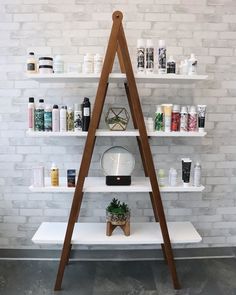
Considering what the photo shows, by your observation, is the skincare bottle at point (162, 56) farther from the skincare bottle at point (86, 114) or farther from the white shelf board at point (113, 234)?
the white shelf board at point (113, 234)

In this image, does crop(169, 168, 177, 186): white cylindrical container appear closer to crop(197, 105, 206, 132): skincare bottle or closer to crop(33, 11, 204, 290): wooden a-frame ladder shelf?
crop(33, 11, 204, 290): wooden a-frame ladder shelf

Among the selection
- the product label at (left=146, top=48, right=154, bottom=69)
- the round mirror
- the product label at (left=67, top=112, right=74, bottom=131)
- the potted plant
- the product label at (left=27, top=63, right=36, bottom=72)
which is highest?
the product label at (left=146, top=48, right=154, bottom=69)

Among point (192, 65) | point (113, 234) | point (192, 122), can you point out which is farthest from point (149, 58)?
point (113, 234)

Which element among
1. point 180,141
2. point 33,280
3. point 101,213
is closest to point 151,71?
point 180,141

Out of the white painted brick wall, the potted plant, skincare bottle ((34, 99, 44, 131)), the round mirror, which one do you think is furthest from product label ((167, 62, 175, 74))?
the potted plant

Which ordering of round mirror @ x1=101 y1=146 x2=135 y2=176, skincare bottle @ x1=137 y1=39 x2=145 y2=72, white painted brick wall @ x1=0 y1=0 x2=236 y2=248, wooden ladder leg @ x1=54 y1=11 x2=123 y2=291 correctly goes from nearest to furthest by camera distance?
1. wooden ladder leg @ x1=54 y1=11 x2=123 y2=291
2. skincare bottle @ x1=137 y1=39 x2=145 y2=72
3. round mirror @ x1=101 y1=146 x2=135 y2=176
4. white painted brick wall @ x1=0 y1=0 x2=236 y2=248

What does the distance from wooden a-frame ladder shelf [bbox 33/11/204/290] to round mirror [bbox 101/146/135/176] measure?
0.40 feet

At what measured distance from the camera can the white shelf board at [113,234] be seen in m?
1.98

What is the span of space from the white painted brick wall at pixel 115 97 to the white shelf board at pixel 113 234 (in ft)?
0.50

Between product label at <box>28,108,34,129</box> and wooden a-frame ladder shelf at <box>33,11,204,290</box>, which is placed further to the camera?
product label at <box>28,108,34,129</box>

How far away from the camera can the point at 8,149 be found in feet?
7.51

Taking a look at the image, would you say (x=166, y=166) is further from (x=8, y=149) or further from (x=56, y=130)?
(x=8, y=149)

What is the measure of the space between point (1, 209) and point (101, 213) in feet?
2.55

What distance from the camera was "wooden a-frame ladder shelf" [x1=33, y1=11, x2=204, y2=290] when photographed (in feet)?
5.89
